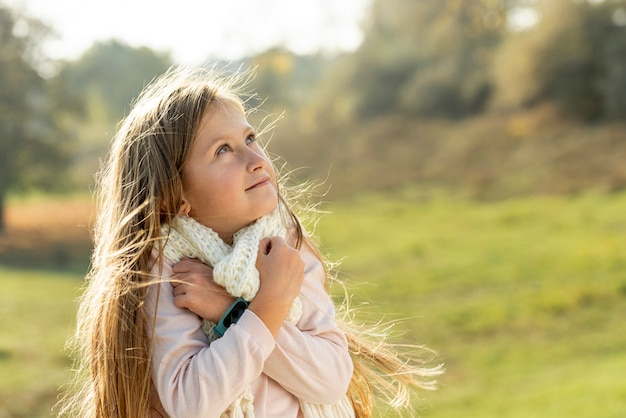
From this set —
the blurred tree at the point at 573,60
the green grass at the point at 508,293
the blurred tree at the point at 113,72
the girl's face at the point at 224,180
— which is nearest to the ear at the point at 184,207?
the girl's face at the point at 224,180

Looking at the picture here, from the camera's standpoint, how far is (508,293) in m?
9.16

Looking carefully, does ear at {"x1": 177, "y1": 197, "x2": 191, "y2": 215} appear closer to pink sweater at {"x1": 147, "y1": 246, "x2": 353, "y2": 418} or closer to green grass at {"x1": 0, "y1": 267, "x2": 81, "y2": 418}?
pink sweater at {"x1": 147, "y1": 246, "x2": 353, "y2": 418}

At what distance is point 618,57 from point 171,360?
1433 cm

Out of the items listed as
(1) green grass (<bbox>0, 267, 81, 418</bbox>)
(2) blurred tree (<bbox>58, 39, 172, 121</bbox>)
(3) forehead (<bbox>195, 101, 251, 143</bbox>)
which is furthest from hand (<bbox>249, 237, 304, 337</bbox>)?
(2) blurred tree (<bbox>58, 39, 172, 121</bbox>)

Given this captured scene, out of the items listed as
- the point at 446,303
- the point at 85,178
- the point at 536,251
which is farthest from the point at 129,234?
the point at 85,178

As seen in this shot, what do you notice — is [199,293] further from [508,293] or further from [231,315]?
[508,293]

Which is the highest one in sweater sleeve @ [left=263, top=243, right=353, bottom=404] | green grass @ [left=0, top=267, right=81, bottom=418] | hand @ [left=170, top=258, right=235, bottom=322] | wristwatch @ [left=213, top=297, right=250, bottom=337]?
hand @ [left=170, top=258, right=235, bottom=322]

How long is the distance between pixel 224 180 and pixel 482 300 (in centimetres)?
774

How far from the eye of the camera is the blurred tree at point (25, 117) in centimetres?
1402

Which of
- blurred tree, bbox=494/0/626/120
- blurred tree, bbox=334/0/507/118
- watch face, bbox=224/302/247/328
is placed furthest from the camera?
blurred tree, bbox=334/0/507/118

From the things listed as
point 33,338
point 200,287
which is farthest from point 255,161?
point 33,338

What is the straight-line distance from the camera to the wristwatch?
1597 mm

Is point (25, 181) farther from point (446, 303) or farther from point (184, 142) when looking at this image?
point (184, 142)

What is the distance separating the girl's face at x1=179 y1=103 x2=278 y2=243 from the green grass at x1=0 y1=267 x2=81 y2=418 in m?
3.01
